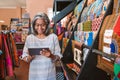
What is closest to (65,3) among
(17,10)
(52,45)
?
(52,45)

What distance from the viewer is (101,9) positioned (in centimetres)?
152

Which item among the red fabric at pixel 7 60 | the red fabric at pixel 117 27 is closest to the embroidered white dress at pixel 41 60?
the red fabric at pixel 117 27

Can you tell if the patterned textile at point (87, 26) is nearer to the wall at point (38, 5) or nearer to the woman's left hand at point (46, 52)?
the woman's left hand at point (46, 52)

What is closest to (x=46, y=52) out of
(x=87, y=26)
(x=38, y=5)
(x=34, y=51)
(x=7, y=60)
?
(x=34, y=51)

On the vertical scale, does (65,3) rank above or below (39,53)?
above

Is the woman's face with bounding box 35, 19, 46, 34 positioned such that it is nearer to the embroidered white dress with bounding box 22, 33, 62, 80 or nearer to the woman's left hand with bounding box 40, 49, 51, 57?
the embroidered white dress with bounding box 22, 33, 62, 80

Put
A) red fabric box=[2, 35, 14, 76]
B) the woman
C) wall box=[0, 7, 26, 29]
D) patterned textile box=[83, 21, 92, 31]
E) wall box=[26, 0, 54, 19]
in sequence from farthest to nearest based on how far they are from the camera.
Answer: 1. wall box=[0, 7, 26, 29]
2. wall box=[26, 0, 54, 19]
3. red fabric box=[2, 35, 14, 76]
4. the woman
5. patterned textile box=[83, 21, 92, 31]

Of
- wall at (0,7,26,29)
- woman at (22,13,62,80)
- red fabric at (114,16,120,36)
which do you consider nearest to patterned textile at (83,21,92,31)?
woman at (22,13,62,80)

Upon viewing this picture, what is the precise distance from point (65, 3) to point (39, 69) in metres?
2.04

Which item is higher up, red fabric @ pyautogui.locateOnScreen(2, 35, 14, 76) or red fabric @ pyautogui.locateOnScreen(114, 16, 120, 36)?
red fabric @ pyautogui.locateOnScreen(114, 16, 120, 36)

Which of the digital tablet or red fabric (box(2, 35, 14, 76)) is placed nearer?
the digital tablet

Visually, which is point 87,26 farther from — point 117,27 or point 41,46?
point 117,27

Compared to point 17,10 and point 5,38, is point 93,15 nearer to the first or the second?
point 5,38

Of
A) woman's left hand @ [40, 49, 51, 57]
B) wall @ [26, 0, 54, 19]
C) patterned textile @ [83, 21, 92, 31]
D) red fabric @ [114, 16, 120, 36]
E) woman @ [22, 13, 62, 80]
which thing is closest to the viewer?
red fabric @ [114, 16, 120, 36]
